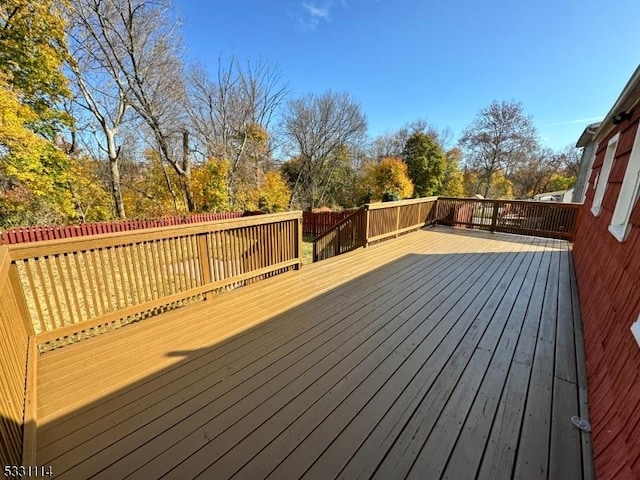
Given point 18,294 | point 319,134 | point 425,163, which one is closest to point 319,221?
point 319,134

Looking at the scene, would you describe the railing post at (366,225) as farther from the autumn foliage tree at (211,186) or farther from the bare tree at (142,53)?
the bare tree at (142,53)

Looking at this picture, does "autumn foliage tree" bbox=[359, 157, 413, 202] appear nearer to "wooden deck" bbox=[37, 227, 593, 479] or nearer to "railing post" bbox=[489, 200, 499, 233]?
"railing post" bbox=[489, 200, 499, 233]

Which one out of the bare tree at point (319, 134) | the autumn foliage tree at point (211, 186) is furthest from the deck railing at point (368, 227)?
Answer: the bare tree at point (319, 134)

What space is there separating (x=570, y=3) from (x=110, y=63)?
42.8ft

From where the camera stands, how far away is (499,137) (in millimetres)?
18297

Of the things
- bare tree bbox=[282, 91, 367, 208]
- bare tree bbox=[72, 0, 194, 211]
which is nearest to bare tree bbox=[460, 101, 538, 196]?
bare tree bbox=[282, 91, 367, 208]

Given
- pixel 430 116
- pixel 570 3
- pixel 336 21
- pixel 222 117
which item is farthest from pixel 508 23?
pixel 430 116

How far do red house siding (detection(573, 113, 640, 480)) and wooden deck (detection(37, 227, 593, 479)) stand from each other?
0.45ft

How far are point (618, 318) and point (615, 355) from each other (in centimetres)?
26

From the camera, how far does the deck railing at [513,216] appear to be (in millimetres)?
6551

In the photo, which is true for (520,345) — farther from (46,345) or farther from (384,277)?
(46,345)

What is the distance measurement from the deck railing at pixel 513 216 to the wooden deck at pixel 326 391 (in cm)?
442

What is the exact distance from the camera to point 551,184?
73.4ft

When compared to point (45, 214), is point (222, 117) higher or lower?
higher
